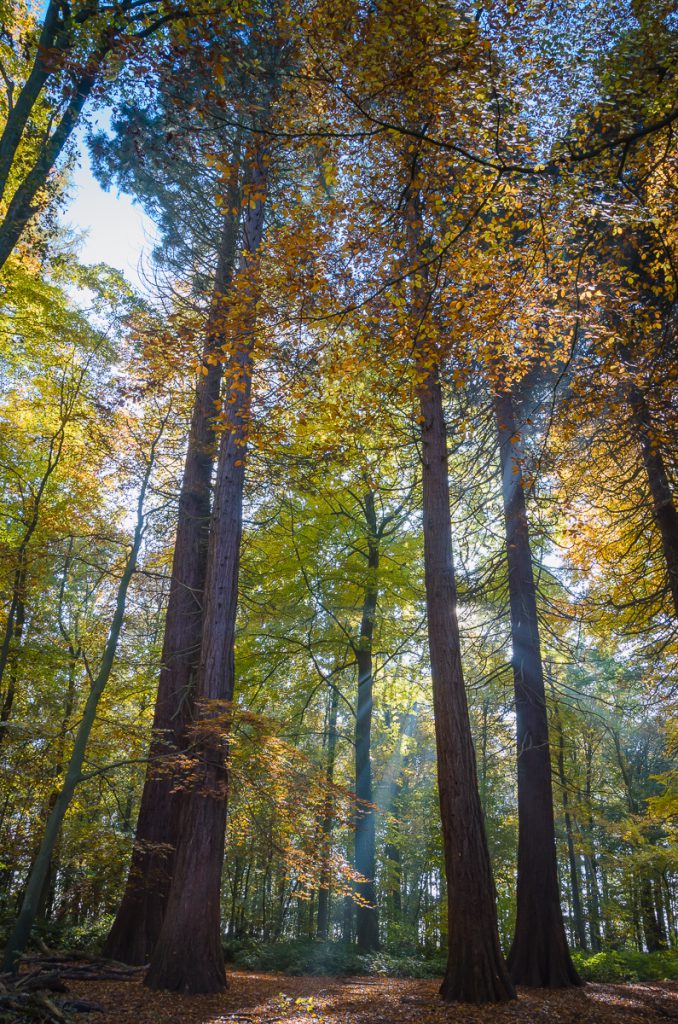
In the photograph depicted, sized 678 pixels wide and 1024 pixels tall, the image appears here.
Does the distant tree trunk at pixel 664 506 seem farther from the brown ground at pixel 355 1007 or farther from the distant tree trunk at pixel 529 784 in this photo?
the brown ground at pixel 355 1007

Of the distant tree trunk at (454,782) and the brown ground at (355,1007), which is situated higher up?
the distant tree trunk at (454,782)

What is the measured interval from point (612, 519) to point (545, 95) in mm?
6594

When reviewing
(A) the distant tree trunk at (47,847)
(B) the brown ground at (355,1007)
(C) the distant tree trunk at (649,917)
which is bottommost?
(C) the distant tree trunk at (649,917)

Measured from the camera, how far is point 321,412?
7.52 metres

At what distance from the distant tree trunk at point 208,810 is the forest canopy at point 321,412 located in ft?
0.14

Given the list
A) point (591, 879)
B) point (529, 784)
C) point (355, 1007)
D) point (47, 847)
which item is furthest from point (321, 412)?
point (591, 879)

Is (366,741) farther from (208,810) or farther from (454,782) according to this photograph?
(454,782)

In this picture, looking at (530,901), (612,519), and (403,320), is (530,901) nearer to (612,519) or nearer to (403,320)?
(612,519)

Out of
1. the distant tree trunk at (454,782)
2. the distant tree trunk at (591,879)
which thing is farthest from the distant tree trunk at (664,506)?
the distant tree trunk at (591,879)

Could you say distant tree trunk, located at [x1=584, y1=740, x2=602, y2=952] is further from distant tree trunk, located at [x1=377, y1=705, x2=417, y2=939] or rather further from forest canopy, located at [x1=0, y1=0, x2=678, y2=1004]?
forest canopy, located at [x1=0, y1=0, x2=678, y2=1004]

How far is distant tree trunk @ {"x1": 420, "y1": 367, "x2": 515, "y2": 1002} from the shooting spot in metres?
5.77

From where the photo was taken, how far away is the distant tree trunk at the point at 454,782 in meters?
5.77

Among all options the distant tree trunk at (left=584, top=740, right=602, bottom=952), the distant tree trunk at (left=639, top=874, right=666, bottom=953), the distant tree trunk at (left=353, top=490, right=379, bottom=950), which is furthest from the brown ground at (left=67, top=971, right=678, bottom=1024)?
the distant tree trunk at (left=639, top=874, right=666, bottom=953)

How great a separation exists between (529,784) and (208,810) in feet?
15.4
